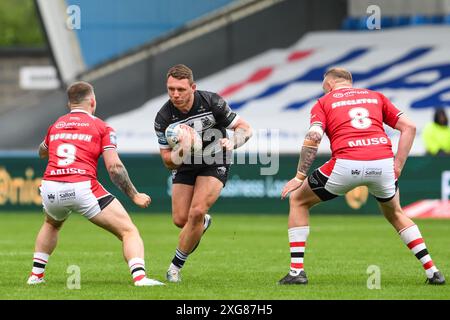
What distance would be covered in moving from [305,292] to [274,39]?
2491cm

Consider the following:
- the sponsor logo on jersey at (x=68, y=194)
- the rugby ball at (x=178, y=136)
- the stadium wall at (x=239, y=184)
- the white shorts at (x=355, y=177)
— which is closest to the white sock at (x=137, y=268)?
the sponsor logo on jersey at (x=68, y=194)

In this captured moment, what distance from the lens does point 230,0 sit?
34875mm

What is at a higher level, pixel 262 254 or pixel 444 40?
pixel 444 40

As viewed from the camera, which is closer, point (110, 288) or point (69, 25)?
point (110, 288)

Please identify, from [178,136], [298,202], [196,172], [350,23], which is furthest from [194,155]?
[350,23]

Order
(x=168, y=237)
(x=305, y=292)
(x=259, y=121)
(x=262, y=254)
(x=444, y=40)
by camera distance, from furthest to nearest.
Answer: (x=444, y=40), (x=259, y=121), (x=168, y=237), (x=262, y=254), (x=305, y=292)

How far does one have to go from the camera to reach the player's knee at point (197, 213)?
1216cm

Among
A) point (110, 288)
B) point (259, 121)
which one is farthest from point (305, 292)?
point (259, 121)

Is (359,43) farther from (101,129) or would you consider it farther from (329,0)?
(101,129)

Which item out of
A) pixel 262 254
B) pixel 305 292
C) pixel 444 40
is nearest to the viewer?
pixel 305 292

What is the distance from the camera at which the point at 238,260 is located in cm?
1486

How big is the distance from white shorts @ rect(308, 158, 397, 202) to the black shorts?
111 cm

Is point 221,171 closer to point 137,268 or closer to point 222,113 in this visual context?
point 222,113

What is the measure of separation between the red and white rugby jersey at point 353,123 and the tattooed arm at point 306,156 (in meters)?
0.20
